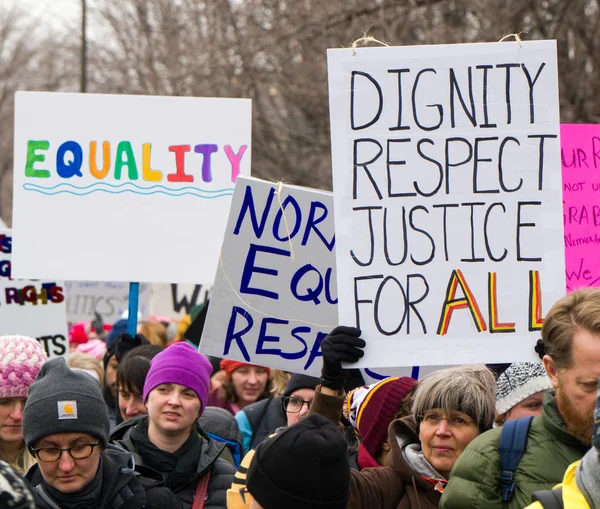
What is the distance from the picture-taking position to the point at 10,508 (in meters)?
2.33

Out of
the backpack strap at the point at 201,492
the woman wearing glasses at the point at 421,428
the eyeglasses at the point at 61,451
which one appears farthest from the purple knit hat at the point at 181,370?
the woman wearing glasses at the point at 421,428

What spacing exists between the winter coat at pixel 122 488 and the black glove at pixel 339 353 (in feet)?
2.55

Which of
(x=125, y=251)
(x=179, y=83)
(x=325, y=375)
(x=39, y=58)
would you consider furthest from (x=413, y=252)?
(x=39, y=58)

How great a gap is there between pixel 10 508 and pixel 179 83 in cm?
1666

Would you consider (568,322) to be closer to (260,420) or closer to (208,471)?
(208,471)

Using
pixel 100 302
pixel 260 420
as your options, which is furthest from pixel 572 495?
pixel 100 302

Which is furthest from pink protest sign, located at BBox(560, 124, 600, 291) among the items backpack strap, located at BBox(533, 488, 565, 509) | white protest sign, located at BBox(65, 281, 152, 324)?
white protest sign, located at BBox(65, 281, 152, 324)

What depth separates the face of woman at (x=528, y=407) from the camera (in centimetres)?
388

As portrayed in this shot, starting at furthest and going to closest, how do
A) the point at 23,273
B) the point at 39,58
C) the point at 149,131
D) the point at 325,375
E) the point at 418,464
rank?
the point at 39,58 < the point at 149,131 < the point at 23,273 < the point at 418,464 < the point at 325,375

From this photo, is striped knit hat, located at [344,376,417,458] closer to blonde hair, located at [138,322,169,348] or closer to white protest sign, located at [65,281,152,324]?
blonde hair, located at [138,322,169,348]

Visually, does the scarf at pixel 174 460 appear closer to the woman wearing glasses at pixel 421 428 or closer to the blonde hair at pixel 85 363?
the woman wearing glasses at pixel 421 428

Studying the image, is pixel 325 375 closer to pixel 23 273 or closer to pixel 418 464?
pixel 418 464

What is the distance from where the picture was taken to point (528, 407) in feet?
12.8

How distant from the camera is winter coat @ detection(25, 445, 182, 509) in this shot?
12.3 ft
